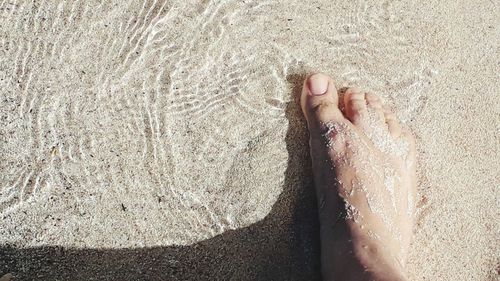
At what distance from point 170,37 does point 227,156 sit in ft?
1.71

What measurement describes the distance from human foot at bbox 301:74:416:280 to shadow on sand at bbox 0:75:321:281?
70mm

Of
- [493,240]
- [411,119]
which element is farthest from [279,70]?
[493,240]

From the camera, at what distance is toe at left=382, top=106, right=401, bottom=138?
7.75 feet

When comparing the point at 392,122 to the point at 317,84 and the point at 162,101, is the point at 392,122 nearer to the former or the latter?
the point at 317,84

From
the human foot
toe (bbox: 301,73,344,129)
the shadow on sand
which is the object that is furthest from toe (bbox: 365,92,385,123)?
the shadow on sand

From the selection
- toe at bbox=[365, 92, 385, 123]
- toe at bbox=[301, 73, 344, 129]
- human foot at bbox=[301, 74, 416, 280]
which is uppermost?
toe at bbox=[301, 73, 344, 129]

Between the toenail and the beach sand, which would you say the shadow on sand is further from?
the toenail

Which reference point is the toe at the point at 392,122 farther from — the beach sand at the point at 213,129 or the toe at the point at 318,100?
the toe at the point at 318,100

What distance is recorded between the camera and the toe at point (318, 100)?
7.59ft

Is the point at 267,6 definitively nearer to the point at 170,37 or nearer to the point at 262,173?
the point at 170,37

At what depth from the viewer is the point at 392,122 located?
93.5 inches

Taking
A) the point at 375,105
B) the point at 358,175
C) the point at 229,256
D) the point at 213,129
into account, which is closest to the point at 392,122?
the point at 375,105

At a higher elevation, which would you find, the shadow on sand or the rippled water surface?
the rippled water surface

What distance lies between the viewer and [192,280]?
215 cm
